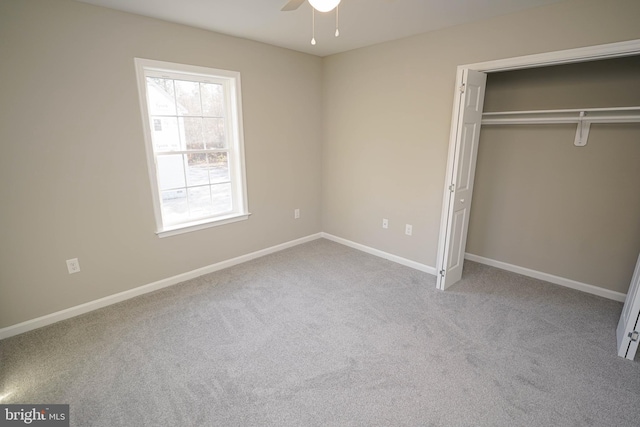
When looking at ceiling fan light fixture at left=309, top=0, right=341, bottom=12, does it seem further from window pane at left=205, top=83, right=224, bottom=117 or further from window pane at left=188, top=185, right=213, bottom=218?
window pane at left=188, top=185, right=213, bottom=218

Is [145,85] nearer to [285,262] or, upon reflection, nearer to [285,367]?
[285,262]

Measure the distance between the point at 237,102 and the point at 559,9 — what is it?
293cm

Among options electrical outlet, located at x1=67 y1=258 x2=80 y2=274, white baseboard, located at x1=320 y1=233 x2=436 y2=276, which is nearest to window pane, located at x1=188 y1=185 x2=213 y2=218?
electrical outlet, located at x1=67 y1=258 x2=80 y2=274

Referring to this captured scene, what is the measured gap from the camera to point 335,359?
7.01 feet

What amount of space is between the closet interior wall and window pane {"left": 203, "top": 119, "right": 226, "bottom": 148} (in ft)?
9.71

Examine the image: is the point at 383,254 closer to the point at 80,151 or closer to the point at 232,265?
the point at 232,265

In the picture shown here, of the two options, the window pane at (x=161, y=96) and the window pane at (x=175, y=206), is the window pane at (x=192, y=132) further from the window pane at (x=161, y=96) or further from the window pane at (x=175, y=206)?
the window pane at (x=175, y=206)

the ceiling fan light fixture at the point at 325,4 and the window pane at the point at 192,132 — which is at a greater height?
the ceiling fan light fixture at the point at 325,4

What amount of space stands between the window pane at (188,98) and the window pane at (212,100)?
0.06m

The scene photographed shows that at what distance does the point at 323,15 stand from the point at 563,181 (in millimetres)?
2802

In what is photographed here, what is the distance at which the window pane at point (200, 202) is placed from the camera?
3.27 meters

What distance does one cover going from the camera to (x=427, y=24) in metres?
2.80

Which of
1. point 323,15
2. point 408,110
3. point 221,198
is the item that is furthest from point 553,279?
point 221,198

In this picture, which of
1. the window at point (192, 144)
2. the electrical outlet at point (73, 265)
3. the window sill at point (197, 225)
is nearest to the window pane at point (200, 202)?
the window at point (192, 144)
